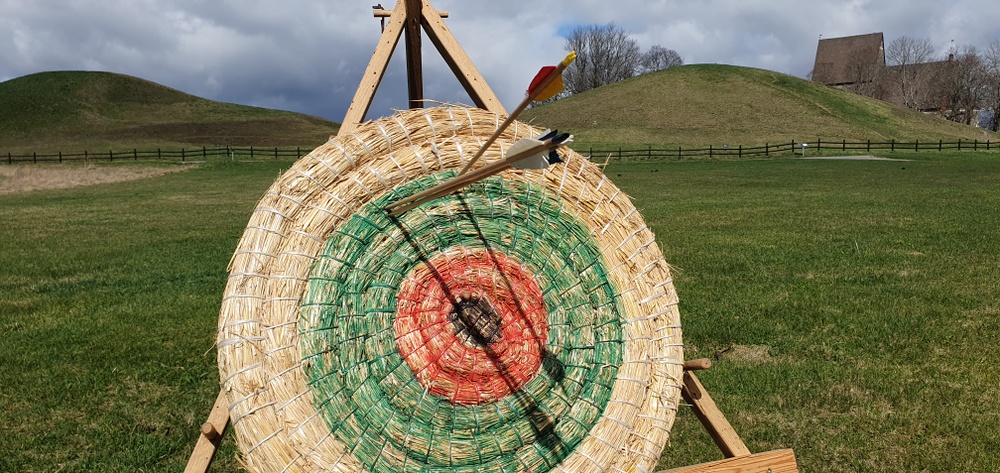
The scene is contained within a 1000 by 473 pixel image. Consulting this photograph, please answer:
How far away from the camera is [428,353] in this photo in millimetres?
3238

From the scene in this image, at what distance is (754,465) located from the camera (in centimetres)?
353

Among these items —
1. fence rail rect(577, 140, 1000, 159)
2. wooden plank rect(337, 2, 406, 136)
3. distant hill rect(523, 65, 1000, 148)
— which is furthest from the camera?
distant hill rect(523, 65, 1000, 148)

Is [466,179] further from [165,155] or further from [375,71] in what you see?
[165,155]

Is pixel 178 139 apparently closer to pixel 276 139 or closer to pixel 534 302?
pixel 276 139

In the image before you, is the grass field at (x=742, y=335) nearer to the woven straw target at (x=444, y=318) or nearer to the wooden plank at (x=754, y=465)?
the wooden plank at (x=754, y=465)

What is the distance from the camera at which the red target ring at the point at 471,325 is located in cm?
324

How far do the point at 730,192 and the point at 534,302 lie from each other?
75.7ft

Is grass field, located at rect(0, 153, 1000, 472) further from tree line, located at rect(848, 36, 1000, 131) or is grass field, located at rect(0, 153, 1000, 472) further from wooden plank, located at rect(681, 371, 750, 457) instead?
tree line, located at rect(848, 36, 1000, 131)

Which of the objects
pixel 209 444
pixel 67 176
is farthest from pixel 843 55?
pixel 209 444

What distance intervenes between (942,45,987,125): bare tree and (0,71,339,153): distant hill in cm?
7182

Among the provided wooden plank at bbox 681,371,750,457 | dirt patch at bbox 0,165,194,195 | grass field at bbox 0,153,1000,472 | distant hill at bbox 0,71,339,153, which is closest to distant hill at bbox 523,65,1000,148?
distant hill at bbox 0,71,339,153

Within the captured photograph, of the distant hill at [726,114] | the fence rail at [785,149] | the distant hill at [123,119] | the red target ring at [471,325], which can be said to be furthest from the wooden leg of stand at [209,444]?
the distant hill at [123,119]

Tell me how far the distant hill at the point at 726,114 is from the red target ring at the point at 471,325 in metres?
58.0

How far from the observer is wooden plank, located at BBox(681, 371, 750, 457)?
358cm
